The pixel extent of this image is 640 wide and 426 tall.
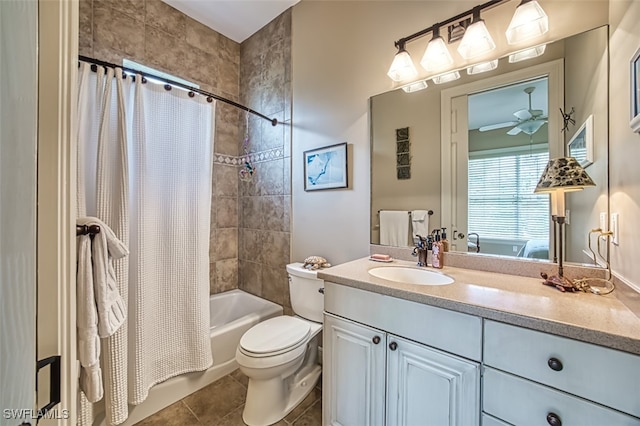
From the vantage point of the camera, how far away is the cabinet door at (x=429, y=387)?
919mm

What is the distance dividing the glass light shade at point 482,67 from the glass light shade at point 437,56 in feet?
0.39

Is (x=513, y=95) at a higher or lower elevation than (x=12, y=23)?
higher

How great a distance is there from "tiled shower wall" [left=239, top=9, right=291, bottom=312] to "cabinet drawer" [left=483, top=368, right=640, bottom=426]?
62.6 inches

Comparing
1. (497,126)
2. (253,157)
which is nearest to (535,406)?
(497,126)

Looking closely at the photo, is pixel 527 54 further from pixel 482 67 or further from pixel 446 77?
pixel 446 77

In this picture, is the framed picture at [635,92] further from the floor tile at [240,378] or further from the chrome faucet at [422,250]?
the floor tile at [240,378]

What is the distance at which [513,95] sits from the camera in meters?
1.29

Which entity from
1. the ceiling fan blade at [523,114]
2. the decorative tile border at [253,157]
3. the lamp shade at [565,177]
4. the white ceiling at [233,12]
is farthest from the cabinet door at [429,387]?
the white ceiling at [233,12]

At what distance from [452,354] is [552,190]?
77cm

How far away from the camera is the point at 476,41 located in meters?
1.32

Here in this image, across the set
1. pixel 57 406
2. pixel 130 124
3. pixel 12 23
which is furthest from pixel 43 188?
pixel 130 124

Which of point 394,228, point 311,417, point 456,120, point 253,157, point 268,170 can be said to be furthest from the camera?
point 253,157

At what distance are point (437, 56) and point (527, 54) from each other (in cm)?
40

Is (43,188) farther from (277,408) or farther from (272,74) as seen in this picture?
(272,74)
